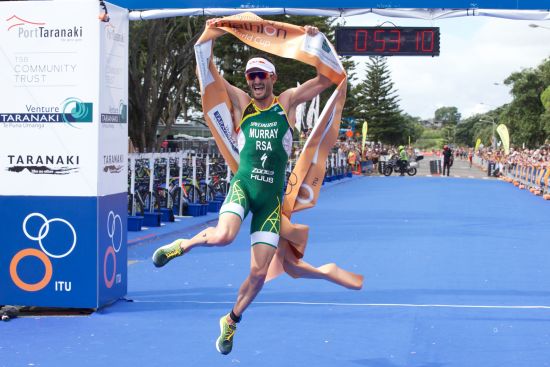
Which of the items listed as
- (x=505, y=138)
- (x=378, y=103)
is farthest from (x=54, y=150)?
(x=378, y=103)

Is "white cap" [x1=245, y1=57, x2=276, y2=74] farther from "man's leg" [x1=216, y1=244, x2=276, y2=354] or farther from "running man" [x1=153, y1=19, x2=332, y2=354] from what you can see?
"man's leg" [x1=216, y1=244, x2=276, y2=354]

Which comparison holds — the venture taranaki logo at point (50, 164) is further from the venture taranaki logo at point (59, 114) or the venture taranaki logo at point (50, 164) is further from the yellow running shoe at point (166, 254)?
the yellow running shoe at point (166, 254)

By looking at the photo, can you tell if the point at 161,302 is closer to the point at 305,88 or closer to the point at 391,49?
the point at 305,88

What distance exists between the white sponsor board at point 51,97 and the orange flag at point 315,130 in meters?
2.23

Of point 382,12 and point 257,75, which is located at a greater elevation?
point 382,12

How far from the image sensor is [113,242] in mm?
10242

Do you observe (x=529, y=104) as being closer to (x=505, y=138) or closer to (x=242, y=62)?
(x=505, y=138)

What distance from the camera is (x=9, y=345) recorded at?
8.20 m

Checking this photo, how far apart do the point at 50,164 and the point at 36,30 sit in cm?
141

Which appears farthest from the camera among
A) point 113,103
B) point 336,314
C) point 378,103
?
point 378,103

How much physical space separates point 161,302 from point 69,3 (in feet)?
11.4

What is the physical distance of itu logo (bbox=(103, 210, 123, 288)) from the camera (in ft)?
32.8

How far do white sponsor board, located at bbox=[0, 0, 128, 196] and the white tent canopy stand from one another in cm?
189

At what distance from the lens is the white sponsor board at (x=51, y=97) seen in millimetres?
9578
